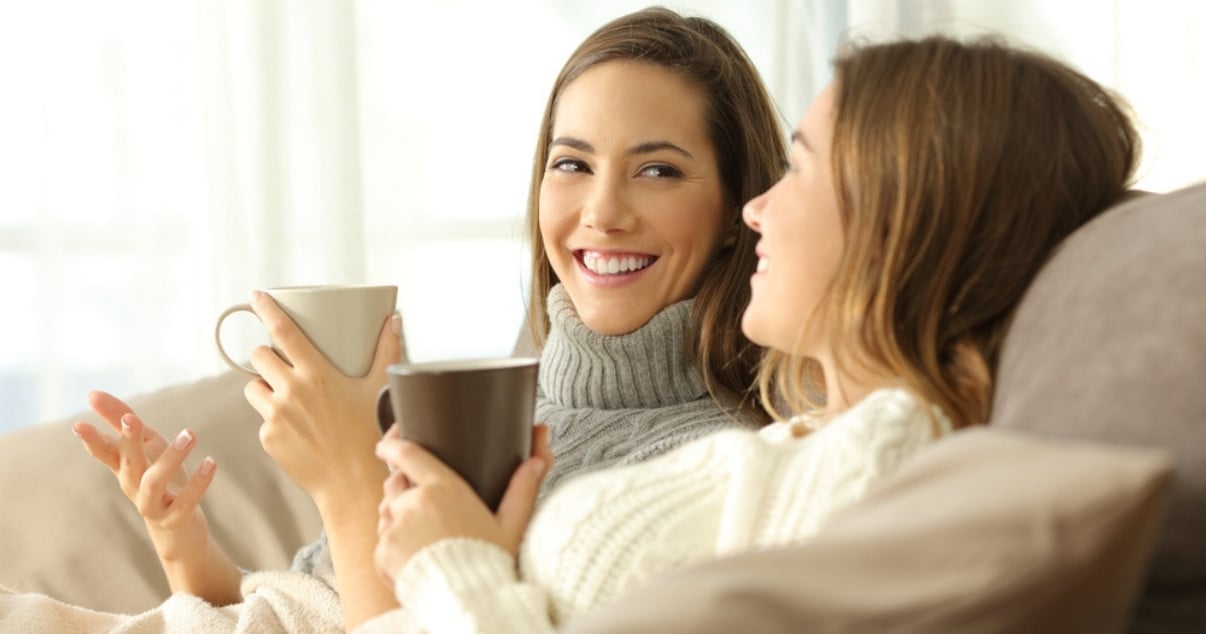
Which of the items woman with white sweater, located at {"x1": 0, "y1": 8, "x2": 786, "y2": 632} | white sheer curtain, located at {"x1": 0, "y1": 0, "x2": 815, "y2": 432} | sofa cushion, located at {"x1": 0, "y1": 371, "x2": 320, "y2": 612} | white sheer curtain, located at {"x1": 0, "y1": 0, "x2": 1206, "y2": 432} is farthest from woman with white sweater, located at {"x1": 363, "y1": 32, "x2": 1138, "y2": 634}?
white sheer curtain, located at {"x1": 0, "y1": 0, "x2": 815, "y2": 432}

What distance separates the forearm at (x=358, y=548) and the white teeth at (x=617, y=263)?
0.40m

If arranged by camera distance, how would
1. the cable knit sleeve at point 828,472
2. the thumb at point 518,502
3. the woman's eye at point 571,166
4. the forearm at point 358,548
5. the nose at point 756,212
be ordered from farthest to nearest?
the woman's eye at point 571,166 → the forearm at point 358,548 → the nose at point 756,212 → the thumb at point 518,502 → the cable knit sleeve at point 828,472

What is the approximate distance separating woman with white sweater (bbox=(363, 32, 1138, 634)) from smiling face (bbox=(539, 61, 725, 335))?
1.65 ft

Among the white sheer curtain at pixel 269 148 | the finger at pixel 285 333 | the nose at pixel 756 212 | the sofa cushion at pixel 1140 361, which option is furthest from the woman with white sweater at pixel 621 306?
the white sheer curtain at pixel 269 148

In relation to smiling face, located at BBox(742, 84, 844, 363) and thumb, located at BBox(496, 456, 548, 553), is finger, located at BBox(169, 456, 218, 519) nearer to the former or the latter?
thumb, located at BBox(496, 456, 548, 553)

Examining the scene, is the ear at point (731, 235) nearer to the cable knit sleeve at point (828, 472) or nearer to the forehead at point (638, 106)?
the forehead at point (638, 106)

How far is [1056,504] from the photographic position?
22.3 inches

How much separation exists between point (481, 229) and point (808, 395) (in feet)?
6.60

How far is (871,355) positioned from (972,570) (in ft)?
1.49

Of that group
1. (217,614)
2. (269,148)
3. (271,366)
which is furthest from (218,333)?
(269,148)

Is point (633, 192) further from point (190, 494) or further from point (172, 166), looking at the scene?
point (172, 166)

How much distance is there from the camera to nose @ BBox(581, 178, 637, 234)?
1.53 meters

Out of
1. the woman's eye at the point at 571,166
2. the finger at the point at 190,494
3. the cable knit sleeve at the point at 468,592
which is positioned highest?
the woman's eye at the point at 571,166

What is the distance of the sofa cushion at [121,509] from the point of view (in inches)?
63.3
